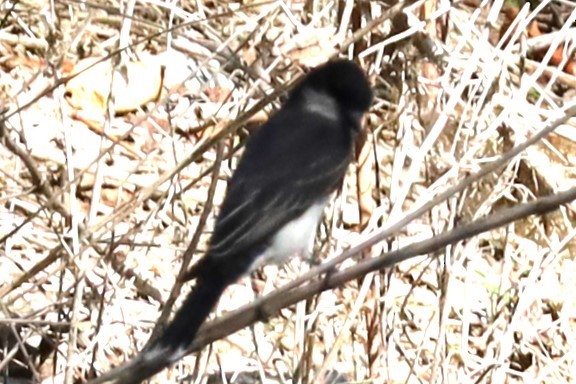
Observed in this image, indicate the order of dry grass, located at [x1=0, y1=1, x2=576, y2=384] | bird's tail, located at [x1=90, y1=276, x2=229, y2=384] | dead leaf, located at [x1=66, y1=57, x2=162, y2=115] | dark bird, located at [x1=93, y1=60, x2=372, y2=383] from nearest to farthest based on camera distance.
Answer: bird's tail, located at [x1=90, y1=276, x2=229, y2=384]
dark bird, located at [x1=93, y1=60, x2=372, y2=383]
dry grass, located at [x1=0, y1=1, x2=576, y2=384]
dead leaf, located at [x1=66, y1=57, x2=162, y2=115]

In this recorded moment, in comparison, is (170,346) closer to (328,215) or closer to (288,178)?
(288,178)

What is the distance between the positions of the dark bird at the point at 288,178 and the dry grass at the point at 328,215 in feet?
0.38

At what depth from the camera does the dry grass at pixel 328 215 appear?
3.92 m

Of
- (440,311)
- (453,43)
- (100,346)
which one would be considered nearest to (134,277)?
(100,346)

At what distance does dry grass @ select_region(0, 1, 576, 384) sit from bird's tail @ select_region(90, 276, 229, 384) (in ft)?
0.68

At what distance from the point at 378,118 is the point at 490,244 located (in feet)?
2.71

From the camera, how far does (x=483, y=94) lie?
4.23 meters

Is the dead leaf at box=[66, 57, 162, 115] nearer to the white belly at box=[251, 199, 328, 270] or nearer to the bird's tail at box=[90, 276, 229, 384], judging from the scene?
the white belly at box=[251, 199, 328, 270]

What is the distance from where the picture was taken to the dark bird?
364 centimetres

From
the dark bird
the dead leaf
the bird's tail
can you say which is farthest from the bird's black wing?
the dead leaf

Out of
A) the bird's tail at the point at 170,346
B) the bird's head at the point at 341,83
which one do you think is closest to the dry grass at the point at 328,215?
the bird's head at the point at 341,83

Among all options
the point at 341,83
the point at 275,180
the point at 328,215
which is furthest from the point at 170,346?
the point at 328,215

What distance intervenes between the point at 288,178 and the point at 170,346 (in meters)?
0.82

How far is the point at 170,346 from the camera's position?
10.8 feet
